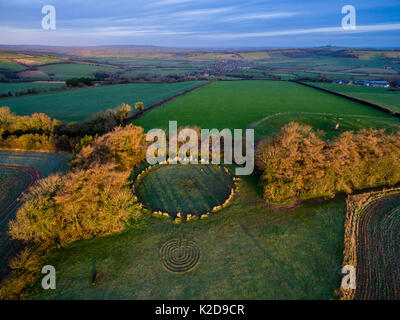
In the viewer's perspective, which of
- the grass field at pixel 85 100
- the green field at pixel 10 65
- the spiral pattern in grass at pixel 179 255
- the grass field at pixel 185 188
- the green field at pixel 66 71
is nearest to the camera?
the spiral pattern in grass at pixel 179 255

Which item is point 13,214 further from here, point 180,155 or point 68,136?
point 180,155

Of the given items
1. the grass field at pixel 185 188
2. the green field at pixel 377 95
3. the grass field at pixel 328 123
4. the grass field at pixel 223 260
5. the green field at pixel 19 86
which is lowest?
the grass field at pixel 223 260

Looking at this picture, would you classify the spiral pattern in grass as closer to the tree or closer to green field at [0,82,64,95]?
the tree

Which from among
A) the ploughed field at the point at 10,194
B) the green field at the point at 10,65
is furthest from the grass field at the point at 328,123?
the green field at the point at 10,65

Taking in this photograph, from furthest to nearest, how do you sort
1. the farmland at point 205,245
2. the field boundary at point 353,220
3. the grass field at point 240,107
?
1. the grass field at point 240,107
2. the field boundary at point 353,220
3. the farmland at point 205,245

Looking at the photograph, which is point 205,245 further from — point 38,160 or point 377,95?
point 377,95

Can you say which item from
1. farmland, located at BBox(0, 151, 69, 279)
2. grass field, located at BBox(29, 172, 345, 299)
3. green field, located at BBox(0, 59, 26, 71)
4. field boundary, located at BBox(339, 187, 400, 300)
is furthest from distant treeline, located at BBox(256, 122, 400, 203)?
green field, located at BBox(0, 59, 26, 71)

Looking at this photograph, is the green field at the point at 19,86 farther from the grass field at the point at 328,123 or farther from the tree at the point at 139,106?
the grass field at the point at 328,123
